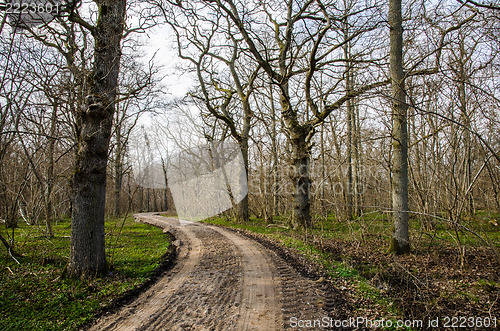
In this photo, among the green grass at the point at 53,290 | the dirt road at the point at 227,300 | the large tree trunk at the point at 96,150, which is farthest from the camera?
the large tree trunk at the point at 96,150

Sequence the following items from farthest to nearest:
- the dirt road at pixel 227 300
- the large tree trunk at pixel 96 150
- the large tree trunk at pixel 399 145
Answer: the large tree trunk at pixel 399 145 < the large tree trunk at pixel 96 150 < the dirt road at pixel 227 300

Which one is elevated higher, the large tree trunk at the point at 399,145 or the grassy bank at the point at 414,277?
the large tree trunk at the point at 399,145

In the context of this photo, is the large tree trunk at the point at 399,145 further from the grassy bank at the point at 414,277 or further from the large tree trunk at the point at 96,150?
the large tree trunk at the point at 96,150

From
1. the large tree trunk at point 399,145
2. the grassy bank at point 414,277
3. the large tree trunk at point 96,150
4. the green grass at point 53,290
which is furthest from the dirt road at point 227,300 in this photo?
the large tree trunk at point 399,145

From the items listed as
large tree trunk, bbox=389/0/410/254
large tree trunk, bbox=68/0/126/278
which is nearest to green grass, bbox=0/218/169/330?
large tree trunk, bbox=68/0/126/278

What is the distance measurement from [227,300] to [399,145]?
17.4 feet

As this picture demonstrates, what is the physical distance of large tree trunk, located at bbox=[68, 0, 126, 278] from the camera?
16.1 ft

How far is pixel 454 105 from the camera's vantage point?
5.87 metres

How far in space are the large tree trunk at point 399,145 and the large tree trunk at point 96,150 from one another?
251 inches

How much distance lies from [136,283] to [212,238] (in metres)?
4.63

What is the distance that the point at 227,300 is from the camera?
3.94m

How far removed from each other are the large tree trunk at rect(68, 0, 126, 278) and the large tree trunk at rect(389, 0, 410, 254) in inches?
251

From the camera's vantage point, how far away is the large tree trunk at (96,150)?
193 inches

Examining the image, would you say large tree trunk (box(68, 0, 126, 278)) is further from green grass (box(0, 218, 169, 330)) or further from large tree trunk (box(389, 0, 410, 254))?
large tree trunk (box(389, 0, 410, 254))
